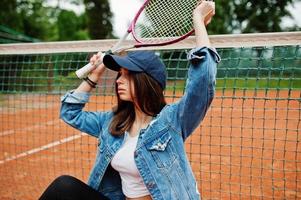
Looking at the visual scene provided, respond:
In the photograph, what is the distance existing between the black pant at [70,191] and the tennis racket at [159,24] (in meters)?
0.70

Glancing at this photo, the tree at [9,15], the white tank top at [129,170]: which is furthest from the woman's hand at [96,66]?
the tree at [9,15]

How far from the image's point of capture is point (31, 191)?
14.4ft

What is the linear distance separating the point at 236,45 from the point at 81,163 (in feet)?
10.2

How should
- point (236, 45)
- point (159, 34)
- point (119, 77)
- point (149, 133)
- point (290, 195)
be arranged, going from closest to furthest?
point (149, 133)
point (119, 77)
point (159, 34)
point (236, 45)
point (290, 195)

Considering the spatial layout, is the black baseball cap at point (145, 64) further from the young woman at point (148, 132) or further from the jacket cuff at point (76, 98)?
the jacket cuff at point (76, 98)

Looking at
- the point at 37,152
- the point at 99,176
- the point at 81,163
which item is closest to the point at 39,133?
the point at 37,152

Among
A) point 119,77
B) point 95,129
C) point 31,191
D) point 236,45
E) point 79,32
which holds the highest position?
point 79,32

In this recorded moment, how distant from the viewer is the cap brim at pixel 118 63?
7.24ft

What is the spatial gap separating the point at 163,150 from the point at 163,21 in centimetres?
97

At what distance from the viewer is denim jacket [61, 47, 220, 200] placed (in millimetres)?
1913

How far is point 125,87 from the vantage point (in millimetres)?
2277

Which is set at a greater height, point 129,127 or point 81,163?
point 129,127

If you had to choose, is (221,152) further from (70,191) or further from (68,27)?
(68,27)

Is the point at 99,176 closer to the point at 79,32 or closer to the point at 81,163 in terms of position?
the point at 81,163
